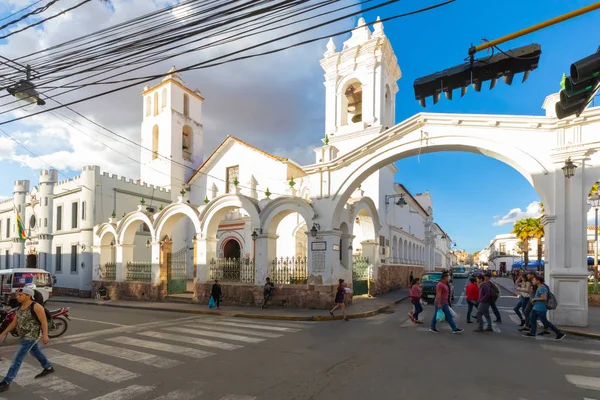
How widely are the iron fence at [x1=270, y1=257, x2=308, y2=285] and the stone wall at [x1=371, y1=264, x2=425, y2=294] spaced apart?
6675 mm

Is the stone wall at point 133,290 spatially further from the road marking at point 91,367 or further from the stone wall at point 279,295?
the road marking at point 91,367

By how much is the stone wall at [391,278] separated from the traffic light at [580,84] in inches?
645

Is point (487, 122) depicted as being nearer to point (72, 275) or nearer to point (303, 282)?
point (303, 282)

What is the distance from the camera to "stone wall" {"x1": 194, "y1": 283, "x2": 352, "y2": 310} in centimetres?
1540

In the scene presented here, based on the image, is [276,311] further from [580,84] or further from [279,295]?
[580,84]

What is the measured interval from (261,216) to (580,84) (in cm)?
1287

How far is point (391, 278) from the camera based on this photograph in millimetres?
26109

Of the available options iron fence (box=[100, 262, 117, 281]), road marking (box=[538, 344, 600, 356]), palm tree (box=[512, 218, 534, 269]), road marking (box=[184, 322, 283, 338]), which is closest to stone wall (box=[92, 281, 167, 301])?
iron fence (box=[100, 262, 117, 281])

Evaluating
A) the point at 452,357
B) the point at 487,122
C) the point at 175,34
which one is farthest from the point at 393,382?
the point at 487,122

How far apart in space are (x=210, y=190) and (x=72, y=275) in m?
10.9

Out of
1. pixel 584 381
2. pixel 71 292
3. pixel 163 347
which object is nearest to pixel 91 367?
pixel 163 347

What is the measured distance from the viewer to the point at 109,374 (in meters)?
6.62

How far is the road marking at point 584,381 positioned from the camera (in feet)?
19.1

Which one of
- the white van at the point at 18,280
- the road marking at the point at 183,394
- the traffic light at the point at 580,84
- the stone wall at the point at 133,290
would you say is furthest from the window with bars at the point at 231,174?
the traffic light at the point at 580,84
